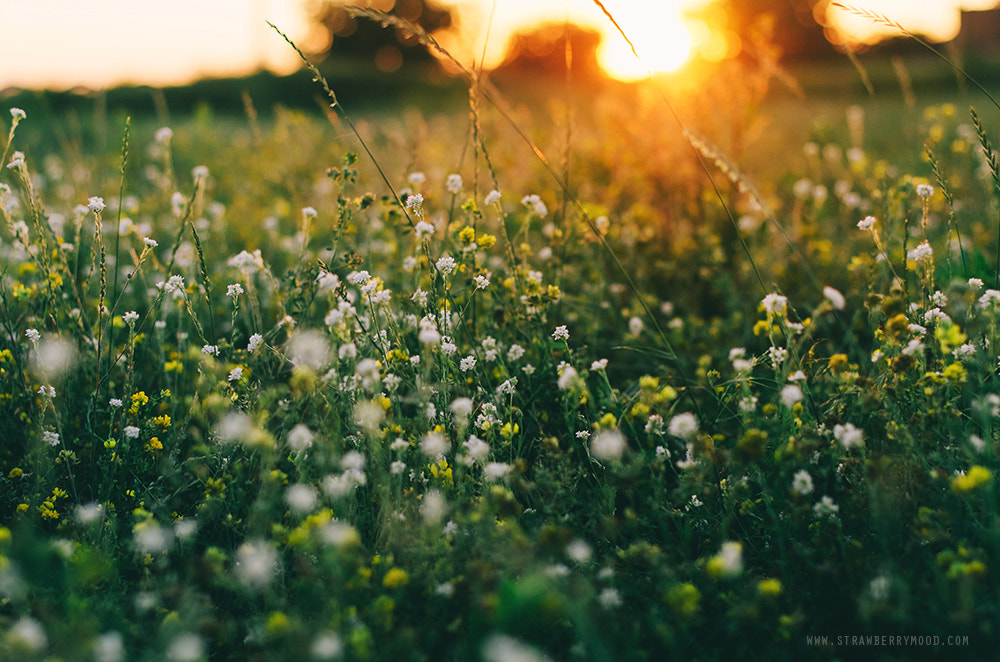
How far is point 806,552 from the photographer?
62.9 inches

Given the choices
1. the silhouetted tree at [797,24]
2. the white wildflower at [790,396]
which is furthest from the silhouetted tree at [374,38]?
the white wildflower at [790,396]

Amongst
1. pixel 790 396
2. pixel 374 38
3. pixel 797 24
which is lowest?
A: pixel 790 396

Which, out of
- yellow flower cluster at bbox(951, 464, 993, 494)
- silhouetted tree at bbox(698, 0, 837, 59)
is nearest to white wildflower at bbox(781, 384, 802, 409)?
yellow flower cluster at bbox(951, 464, 993, 494)

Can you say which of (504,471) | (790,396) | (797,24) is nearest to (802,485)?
(790,396)

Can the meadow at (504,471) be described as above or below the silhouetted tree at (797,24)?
below

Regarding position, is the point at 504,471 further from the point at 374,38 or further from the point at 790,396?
the point at 374,38

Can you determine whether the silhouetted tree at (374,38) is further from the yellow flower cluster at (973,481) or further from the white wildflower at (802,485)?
the yellow flower cluster at (973,481)

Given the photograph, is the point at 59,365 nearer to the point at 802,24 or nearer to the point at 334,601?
the point at 334,601

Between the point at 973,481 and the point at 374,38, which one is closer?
the point at 973,481

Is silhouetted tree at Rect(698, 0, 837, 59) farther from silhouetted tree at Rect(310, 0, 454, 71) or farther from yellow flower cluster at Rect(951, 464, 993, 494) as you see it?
yellow flower cluster at Rect(951, 464, 993, 494)

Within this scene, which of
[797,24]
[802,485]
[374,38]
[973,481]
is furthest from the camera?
[374,38]

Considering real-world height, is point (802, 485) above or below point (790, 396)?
below

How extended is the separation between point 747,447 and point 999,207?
2.31 m

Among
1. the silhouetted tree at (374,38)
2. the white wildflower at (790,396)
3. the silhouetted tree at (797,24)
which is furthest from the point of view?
the silhouetted tree at (374,38)
